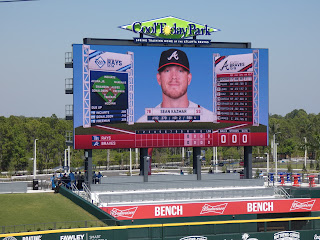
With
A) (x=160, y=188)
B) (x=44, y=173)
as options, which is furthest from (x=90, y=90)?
(x=44, y=173)

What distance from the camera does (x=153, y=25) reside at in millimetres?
51531

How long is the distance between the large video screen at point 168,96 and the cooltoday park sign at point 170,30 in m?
0.93

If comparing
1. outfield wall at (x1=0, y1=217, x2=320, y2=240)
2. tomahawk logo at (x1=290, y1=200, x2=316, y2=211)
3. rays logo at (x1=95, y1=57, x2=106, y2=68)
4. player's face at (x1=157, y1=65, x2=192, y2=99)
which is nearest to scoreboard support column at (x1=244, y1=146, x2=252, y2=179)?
tomahawk logo at (x1=290, y1=200, x2=316, y2=211)

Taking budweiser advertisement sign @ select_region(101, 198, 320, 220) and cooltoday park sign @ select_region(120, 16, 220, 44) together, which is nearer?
budweiser advertisement sign @ select_region(101, 198, 320, 220)

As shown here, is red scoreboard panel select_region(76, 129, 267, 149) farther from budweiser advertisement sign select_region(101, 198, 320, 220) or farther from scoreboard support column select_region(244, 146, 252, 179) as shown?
budweiser advertisement sign select_region(101, 198, 320, 220)

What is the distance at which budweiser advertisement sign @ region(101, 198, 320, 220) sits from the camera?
146ft

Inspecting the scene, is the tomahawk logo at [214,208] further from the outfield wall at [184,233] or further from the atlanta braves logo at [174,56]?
the atlanta braves logo at [174,56]

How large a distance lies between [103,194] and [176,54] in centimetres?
1357

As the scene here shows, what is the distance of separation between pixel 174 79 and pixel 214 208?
11.5 metres

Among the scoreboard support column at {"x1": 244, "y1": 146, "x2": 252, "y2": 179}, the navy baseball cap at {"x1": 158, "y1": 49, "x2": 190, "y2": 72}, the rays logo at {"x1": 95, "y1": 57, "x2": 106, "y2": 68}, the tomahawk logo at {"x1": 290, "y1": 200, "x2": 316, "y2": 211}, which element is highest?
the navy baseball cap at {"x1": 158, "y1": 49, "x2": 190, "y2": 72}

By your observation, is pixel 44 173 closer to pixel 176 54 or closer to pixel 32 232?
pixel 176 54

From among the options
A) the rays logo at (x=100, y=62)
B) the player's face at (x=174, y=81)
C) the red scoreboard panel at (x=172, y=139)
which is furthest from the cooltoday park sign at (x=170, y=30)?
the red scoreboard panel at (x=172, y=139)

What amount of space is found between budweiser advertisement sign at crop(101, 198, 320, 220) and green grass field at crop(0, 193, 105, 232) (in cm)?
284

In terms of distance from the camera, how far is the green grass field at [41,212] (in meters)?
37.0
